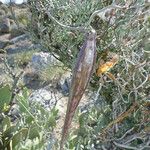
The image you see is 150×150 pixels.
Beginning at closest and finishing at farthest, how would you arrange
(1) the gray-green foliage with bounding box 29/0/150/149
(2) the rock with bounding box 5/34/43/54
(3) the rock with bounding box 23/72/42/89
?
1. (1) the gray-green foliage with bounding box 29/0/150/149
2. (3) the rock with bounding box 23/72/42/89
3. (2) the rock with bounding box 5/34/43/54

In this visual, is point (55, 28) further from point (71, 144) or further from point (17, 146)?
point (17, 146)

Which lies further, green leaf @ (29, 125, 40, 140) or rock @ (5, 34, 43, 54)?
rock @ (5, 34, 43, 54)

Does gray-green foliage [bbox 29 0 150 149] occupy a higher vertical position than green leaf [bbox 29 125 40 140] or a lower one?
higher

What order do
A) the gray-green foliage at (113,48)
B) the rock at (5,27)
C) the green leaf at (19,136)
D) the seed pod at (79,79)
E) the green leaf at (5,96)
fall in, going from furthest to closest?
1. the rock at (5,27)
2. the green leaf at (5,96)
3. the green leaf at (19,136)
4. the gray-green foliage at (113,48)
5. the seed pod at (79,79)

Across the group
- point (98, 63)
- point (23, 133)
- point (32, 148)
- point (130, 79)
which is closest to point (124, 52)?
point (130, 79)

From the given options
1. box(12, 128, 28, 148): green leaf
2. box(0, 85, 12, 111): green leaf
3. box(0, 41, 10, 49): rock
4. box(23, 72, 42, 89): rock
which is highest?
box(12, 128, 28, 148): green leaf

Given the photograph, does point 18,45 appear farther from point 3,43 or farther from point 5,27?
point 5,27

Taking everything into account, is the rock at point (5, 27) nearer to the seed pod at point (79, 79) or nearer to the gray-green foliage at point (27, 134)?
the gray-green foliage at point (27, 134)

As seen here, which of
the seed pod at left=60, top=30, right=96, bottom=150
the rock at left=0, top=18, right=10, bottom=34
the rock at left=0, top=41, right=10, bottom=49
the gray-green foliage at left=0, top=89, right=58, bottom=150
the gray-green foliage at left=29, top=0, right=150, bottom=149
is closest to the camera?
the seed pod at left=60, top=30, right=96, bottom=150

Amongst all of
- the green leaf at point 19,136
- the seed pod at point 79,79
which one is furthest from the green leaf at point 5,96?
the seed pod at point 79,79

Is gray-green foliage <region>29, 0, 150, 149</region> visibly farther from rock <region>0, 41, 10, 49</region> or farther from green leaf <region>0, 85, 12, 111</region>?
rock <region>0, 41, 10, 49</region>

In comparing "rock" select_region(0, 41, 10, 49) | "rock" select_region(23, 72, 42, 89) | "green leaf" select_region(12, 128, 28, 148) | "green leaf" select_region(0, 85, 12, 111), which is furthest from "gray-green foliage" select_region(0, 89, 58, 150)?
"rock" select_region(0, 41, 10, 49)
